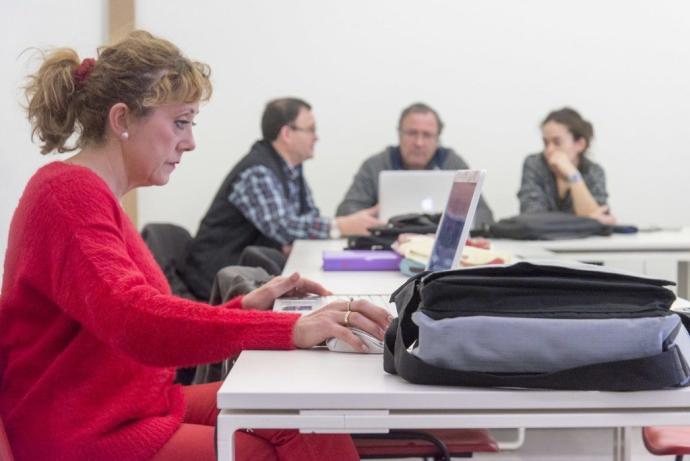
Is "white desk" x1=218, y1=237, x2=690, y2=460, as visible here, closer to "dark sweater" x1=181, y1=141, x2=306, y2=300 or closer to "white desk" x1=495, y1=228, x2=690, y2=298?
"white desk" x1=495, y1=228, x2=690, y2=298

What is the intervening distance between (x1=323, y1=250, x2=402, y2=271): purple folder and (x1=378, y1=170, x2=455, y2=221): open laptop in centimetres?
111

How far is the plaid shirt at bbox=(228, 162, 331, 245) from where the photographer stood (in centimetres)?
391

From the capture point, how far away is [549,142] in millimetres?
4828

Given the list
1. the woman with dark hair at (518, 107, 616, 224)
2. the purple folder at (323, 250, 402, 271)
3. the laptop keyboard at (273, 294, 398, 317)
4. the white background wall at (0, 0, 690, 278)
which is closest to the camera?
the laptop keyboard at (273, 294, 398, 317)

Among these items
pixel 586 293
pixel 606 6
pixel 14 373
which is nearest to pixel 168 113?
pixel 14 373

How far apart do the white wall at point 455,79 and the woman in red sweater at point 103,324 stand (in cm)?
383

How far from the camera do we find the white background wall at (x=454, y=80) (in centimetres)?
543

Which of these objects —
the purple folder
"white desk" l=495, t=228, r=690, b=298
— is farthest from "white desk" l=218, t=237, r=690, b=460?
"white desk" l=495, t=228, r=690, b=298

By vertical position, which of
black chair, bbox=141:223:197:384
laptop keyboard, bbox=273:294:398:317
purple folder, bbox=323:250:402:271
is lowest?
black chair, bbox=141:223:197:384

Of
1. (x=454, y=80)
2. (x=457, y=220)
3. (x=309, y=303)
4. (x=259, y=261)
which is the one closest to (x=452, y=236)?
(x=457, y=220)

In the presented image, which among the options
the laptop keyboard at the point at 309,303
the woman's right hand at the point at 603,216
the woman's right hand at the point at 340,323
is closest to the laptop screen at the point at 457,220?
the laptop keyboard at the point at 309,303

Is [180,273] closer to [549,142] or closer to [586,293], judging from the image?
[549,142]

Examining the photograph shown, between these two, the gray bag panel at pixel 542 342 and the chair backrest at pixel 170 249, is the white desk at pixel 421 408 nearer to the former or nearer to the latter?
the gray bag panel at pixel 542 342

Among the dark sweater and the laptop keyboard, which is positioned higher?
the laptop keyboard
